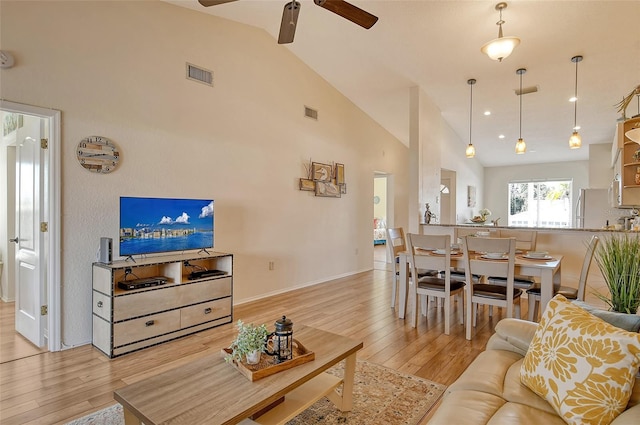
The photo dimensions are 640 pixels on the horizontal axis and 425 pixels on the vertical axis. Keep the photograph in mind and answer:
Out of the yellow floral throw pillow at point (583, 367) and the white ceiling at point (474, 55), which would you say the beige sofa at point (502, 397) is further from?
the white ceiling at point (474, 55)

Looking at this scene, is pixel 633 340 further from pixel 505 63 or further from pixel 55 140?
pixel 505 63

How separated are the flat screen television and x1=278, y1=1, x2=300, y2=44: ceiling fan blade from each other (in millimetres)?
1974

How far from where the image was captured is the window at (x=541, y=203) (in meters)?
9.45

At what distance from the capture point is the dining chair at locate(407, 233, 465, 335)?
3436mm

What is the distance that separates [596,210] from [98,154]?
8707mm

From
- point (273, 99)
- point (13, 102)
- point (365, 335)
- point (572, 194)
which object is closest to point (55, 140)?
point (13, 102)

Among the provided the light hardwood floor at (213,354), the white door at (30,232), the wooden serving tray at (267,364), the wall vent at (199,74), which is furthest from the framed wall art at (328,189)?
the wooden serving tray at (267,364)

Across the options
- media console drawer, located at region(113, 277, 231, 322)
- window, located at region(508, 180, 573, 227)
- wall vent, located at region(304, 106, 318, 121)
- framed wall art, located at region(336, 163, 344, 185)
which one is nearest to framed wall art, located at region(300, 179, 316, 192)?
framed wall art, located at region(336, 163, 344, 185)

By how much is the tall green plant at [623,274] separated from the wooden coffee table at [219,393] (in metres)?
1.41

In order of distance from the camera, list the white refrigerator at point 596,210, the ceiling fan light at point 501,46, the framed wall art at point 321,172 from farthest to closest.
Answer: the white refrigerator at point 596,210 < the framed wall art at point 321,172 < the ceiling fan light at point 501,46

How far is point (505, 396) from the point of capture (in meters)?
1.48

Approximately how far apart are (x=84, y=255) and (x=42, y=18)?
6.82ft

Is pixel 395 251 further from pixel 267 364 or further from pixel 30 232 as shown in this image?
pixel 30 232

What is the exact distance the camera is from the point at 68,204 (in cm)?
305
